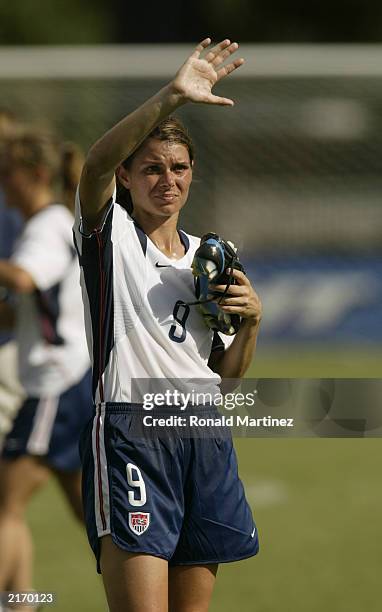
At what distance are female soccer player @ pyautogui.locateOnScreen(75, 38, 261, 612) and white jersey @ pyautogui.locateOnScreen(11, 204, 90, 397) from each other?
1.78 meters

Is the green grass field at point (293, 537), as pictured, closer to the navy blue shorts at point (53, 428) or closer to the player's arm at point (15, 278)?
the navy blue shorts at point (53, 428)

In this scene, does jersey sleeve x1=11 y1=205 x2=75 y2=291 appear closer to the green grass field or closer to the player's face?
the green grass field

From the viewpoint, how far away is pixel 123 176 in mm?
3162

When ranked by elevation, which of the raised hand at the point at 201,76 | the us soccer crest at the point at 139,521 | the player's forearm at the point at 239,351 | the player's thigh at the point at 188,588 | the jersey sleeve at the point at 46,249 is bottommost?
the player's thigh at the point at 188,588

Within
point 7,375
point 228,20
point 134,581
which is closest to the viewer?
point 134,581

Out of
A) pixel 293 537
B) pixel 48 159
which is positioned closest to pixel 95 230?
Answer: pixel 48 159

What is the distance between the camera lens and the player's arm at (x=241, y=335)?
3168mm

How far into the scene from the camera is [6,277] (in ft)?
15.5

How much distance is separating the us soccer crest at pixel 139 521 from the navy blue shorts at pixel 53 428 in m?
1.90

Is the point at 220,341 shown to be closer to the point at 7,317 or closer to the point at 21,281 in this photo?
the point at 21,281

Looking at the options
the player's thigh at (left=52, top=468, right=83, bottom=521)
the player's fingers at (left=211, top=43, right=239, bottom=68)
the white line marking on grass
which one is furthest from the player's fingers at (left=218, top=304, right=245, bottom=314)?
the white line marking on grass

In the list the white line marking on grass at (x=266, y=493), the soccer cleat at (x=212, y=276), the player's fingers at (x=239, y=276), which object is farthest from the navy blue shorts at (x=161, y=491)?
the white line marking on grass at (x=266, y=493)

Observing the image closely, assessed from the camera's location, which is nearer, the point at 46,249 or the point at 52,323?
the point at 46,249

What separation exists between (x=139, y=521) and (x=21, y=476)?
6.43ft
